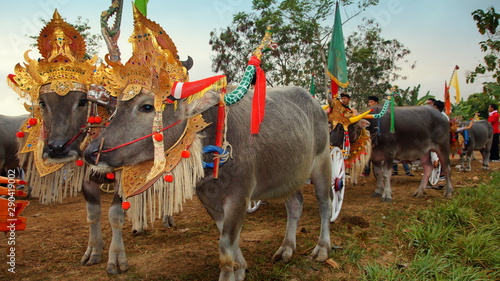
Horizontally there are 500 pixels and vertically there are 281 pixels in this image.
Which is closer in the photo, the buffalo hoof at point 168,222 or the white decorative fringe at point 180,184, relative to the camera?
the white decorative fringe at point 180,184

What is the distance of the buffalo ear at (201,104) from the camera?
2.69 metres

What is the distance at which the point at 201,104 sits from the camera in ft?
8.84

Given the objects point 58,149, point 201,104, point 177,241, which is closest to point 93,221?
point 58,149

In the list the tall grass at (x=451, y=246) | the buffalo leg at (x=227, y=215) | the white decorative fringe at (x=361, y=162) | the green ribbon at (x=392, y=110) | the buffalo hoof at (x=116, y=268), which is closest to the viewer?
the buffalo leg at (x=227, y=215)

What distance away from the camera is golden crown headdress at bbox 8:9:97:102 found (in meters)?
3.43

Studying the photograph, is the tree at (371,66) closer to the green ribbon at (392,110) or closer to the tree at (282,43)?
the tree at (282,43)

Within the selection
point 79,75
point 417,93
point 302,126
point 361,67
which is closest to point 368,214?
point 302,126

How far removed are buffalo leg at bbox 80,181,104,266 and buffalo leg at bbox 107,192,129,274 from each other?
375 mm

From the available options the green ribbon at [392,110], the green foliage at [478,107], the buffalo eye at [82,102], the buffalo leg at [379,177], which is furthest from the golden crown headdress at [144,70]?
the green foliage at [478,107]

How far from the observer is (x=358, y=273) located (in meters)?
3.61

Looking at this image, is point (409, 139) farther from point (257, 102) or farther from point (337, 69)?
point (257, 102)

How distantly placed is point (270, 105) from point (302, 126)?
468mm

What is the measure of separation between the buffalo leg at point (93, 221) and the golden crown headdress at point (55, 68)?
111 cm

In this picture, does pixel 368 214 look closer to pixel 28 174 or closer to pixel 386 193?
pixel 386 193
